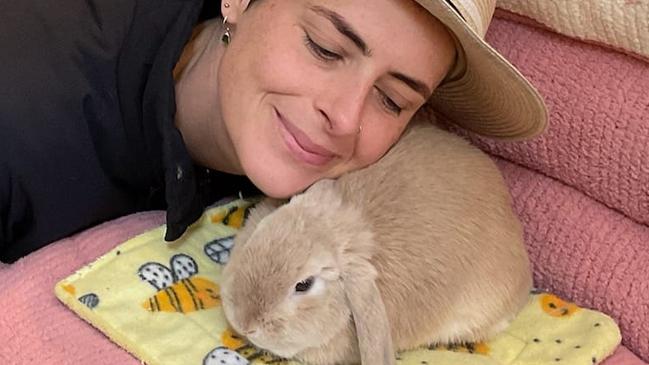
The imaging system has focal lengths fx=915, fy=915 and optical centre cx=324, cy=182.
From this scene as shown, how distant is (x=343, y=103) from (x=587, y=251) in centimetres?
41

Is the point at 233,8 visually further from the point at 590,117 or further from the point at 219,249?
the point at 590,117

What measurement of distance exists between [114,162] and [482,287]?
48 cm

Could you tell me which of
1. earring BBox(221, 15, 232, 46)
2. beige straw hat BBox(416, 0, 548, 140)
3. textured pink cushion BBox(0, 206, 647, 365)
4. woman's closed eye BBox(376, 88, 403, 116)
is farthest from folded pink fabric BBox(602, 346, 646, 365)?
earring BBox(221, 15, 232, 46)

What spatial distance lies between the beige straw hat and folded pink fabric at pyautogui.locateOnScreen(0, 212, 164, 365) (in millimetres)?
497

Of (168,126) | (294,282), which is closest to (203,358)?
(294,282)

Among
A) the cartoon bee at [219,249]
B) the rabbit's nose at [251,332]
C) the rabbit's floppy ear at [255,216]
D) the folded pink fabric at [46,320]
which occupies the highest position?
the rabbit's floppy ear at [255,216]

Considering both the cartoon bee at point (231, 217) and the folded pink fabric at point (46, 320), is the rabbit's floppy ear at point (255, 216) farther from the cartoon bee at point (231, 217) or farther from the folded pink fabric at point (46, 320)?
the folded pink fabric at point (46, 320)

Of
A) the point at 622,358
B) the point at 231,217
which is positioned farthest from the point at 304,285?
the point at 622,358

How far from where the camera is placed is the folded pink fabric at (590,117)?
3.77 feet

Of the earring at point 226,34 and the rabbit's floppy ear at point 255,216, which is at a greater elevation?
the earring at point 226,34

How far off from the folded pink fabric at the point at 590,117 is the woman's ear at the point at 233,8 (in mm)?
374

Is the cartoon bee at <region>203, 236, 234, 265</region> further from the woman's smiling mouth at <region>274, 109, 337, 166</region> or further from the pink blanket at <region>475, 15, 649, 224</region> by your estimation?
the pink blanket at <region>475, 15, 649, 224</region>

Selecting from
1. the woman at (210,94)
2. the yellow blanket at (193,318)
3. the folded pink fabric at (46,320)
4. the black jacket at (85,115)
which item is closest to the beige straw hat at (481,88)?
the woman at (210,94)

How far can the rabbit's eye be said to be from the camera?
957 millimetres
